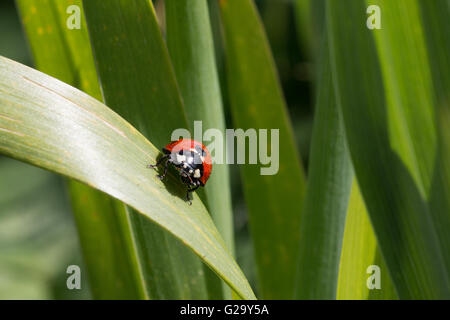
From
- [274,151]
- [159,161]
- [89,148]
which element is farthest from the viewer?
[274,151]

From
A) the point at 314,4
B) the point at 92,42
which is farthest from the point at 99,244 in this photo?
the point at 314,4

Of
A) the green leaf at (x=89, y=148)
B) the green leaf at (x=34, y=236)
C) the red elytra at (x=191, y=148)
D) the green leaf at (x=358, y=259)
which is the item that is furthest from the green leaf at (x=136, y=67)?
the green leaf at (x=34, y=236)

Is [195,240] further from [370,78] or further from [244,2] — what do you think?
[244,2]

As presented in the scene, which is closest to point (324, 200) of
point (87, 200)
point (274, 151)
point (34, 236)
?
point (274, 151)

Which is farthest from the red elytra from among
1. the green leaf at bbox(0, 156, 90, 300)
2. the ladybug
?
the green leaf at bbox(0, 156, 90, 300)

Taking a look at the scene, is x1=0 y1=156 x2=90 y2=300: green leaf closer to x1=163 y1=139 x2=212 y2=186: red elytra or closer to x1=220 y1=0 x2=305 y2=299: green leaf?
x1=220 y1=0 x2=305 y2=299: green leaf

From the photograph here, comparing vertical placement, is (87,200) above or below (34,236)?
below

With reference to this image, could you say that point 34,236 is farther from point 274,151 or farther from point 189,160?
point 189,160

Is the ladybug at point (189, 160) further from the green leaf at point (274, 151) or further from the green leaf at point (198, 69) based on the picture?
the green leaf at point (274, 151)
